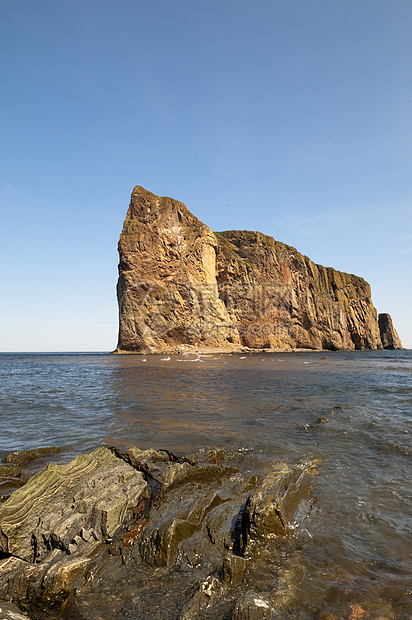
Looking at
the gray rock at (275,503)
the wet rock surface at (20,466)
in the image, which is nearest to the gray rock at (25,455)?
the wet rock surface at (20,466)

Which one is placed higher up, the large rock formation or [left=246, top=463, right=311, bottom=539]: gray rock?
the large rock formation

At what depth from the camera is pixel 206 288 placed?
6262 cm

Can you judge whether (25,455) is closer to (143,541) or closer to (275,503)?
(143,541)

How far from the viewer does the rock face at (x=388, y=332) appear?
125 m

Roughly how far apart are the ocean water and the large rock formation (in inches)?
1658

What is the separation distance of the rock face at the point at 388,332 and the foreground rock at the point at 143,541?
138 m

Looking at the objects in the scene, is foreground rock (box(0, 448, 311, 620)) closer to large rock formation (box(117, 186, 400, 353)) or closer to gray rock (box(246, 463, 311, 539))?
gray rock (box(246, 463, 311, 539))

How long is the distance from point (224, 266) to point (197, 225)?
34.1 ft

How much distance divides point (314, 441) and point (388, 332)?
136 metres

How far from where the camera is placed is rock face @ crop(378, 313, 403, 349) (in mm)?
124688

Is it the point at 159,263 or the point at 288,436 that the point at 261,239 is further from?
the point at 288,436

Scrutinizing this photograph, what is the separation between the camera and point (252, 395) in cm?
1430

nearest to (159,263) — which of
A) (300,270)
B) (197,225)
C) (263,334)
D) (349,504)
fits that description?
(197,225)

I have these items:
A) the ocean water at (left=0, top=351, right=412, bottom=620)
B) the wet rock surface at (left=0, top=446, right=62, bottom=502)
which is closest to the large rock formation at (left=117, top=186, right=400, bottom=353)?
the ocean water at (left=0, top=351, right=412, bottom=620)
